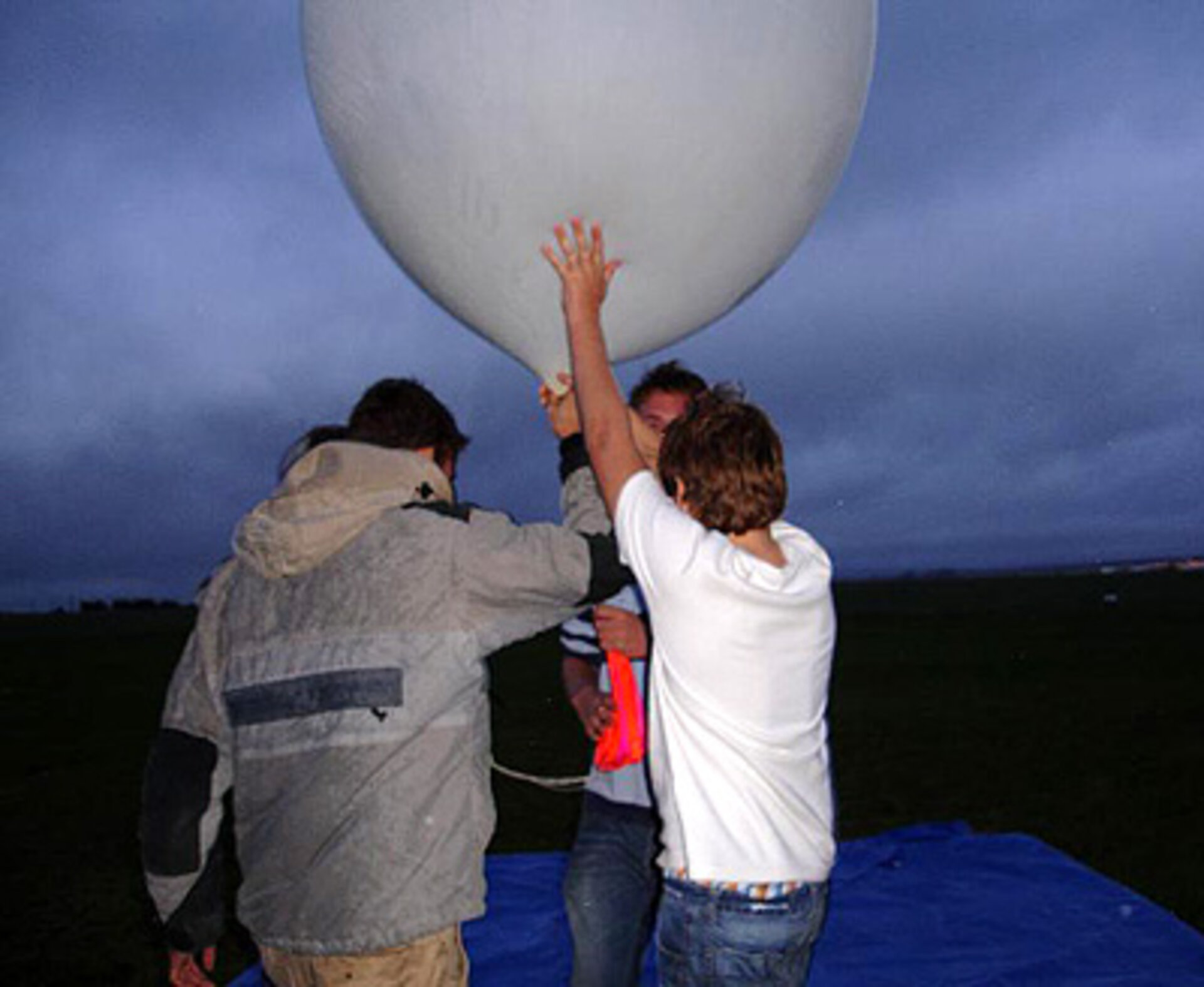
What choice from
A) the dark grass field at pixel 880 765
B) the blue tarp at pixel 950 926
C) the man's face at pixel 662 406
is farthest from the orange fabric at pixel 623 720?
the dark grass field at pixel 880 765

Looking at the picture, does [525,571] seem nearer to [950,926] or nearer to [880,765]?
[950,926]

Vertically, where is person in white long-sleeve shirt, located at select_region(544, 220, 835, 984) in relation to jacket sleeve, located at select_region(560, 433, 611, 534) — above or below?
below

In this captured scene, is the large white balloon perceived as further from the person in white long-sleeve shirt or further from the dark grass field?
the dark grass field

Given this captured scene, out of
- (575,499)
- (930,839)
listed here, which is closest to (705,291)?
(575,499)

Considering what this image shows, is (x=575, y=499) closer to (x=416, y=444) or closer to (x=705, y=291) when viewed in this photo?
(x=416, y=444)

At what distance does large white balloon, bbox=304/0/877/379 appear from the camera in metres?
1.69

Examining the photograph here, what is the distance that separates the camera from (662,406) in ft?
8.29

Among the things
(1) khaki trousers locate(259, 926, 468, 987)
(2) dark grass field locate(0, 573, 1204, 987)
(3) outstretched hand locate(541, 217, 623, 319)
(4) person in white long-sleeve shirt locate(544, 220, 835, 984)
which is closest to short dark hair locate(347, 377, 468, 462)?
(3) outstretched hand locate(541, 217, 623, 319)

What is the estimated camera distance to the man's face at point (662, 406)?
8.25ft

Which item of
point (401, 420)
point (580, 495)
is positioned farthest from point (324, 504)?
point (580, 495)

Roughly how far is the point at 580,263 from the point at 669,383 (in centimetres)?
78

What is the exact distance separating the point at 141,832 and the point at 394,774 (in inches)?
20.8

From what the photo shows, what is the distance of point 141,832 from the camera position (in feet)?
5.97

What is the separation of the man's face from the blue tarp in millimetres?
1865
